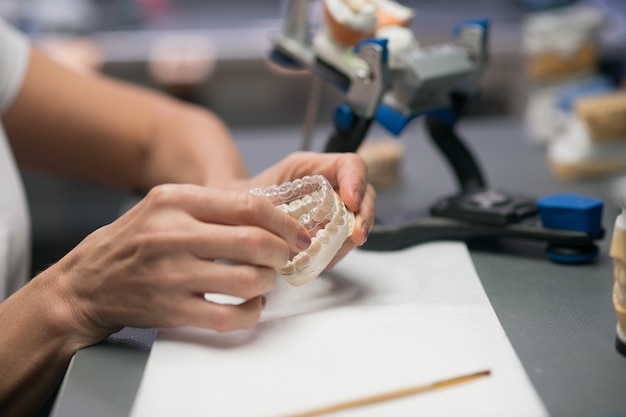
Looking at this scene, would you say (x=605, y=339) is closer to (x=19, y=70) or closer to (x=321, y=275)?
(x=321, y=275)

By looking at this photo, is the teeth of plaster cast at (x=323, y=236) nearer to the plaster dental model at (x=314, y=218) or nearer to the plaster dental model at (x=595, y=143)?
the plaster dental model at (x=314, y=218)

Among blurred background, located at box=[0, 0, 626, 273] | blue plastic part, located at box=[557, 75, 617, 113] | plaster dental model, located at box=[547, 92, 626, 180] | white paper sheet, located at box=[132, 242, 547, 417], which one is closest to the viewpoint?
white paper sheet, located at box=[132, 242, 547, 417]

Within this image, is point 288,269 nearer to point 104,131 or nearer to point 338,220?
point 338,220

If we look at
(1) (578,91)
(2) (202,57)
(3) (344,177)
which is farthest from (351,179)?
(2) (202,57)

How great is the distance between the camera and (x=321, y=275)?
2.59ft

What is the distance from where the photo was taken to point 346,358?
24.4 inches

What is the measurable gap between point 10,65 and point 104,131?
162mm

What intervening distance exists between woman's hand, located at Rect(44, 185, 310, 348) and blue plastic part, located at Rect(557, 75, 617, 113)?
0.72 meters

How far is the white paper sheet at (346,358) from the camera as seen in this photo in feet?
1.87

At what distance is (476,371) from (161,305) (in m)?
0.25

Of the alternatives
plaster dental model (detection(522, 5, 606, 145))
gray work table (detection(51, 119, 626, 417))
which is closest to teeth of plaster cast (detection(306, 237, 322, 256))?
gray work table (detection(51, 119, 626, 417))

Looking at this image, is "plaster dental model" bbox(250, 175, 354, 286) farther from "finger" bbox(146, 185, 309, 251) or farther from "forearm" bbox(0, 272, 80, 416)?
"forearm" bbox(0, 272, 80, 416)

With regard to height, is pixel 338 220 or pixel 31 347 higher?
pixel 338 220

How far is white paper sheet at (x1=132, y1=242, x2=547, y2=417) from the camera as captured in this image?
570mm
